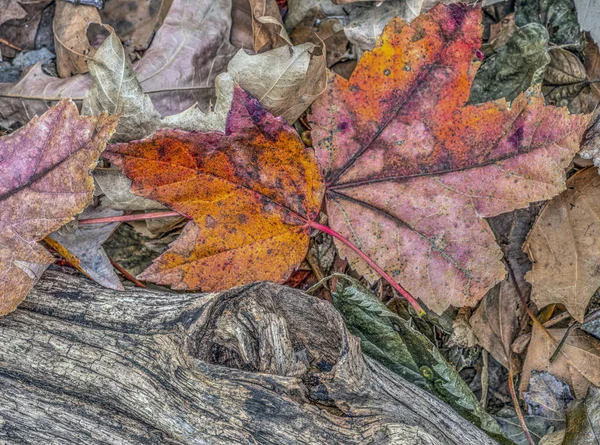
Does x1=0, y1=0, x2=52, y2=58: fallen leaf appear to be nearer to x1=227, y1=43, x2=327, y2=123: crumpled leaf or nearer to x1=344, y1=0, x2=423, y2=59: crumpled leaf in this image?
x1=227, y1=43, x2=327, y2=123: crumpled leaf

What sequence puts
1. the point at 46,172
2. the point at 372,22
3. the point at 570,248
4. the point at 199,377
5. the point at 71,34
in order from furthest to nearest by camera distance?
the point at 71,34 → the point at 372,22 → the point at 570,248 → the point at 46,172 → the point at 199,377

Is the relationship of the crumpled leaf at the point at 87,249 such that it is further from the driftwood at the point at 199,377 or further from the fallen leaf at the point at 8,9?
the fallen leaf at the point at 8,9

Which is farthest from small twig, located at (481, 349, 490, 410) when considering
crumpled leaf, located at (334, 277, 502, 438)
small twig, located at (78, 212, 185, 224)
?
small twig, located at (78, 212, 185, 224)

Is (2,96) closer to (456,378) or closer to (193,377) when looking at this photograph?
(193,377)

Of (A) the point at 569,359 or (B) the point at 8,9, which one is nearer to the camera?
(A) the point at 569,359

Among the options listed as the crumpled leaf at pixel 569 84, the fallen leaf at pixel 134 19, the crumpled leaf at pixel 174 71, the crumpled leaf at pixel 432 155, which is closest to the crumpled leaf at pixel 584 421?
the crumpled leaf at pixel 432 155

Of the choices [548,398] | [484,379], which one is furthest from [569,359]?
[484,379]

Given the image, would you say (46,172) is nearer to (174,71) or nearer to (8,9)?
(174,71)
